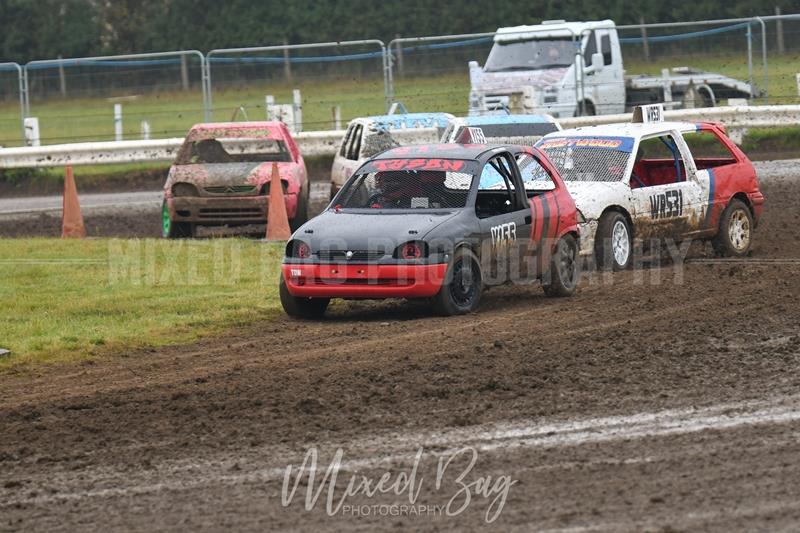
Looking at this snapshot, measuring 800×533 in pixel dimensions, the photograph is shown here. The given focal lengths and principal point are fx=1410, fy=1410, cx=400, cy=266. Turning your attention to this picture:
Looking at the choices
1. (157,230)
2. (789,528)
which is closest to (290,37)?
(157,230)

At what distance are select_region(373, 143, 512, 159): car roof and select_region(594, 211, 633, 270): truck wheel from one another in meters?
1.61

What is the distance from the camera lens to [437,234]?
1107 cm

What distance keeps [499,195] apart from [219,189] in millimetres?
6334

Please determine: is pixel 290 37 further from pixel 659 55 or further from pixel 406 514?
pixel 406 514

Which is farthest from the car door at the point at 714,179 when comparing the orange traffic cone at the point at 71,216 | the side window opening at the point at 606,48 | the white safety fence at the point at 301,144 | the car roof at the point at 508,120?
the side window opening at the point at 606,48

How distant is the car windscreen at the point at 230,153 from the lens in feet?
60.7

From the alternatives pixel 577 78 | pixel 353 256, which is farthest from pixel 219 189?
pixel 577 78

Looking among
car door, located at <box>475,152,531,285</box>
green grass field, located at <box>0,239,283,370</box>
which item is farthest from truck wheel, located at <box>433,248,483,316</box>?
green grass field, located at <box>0,239,283,370</box>

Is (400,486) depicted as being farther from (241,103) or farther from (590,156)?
(241,103)

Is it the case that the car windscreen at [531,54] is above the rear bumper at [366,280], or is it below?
above

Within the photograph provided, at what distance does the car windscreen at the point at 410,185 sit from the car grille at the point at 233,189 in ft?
18.5

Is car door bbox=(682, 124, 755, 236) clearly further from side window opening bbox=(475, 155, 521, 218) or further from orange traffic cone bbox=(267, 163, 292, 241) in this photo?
orange traffic cone bbox=(267, 163, 292, 241)

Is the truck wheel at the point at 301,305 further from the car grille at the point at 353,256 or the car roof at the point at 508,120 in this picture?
the car roof at the point at 508,120

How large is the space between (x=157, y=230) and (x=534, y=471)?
1371 cm
